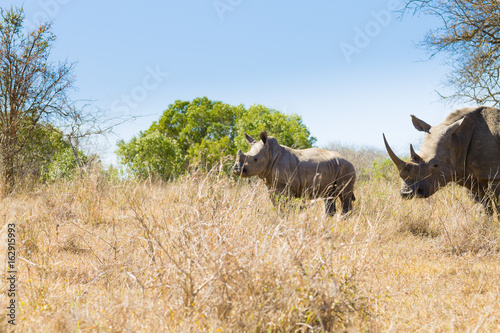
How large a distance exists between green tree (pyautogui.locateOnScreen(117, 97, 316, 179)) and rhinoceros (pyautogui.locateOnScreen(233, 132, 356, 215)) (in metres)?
3.37

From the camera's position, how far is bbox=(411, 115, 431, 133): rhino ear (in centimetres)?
586

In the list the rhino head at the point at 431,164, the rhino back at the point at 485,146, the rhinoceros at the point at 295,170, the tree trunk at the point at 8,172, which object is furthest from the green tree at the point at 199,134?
the rhino back at the point at 485,146

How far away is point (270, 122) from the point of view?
1202 centimetres

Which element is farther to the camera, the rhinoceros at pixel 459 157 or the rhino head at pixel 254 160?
the rhino head at pixel 254 160

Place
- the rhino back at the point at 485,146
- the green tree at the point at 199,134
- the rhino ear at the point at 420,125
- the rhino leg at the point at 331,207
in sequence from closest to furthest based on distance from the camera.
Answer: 1. the rhino back at the point at 485,146
2. the rhino ear at the point at 420,125
3. the rhino leg at the point at 331,207
4. the green tree at the point at 199,134

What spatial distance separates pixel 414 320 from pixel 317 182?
349cm

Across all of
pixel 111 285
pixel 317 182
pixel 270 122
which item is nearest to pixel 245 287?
pixel 111 285

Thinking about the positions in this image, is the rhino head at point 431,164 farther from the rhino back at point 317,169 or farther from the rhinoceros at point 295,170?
the rhino back at point 317,169

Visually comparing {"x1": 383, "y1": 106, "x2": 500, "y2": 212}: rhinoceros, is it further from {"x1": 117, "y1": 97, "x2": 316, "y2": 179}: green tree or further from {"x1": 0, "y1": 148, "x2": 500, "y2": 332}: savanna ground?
{"x1": 117, "y1": 97, "x2": 316, "y2": 179}: green tree

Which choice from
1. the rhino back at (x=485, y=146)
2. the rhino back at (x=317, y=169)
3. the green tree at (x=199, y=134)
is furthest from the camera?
the green tree at (x=199, y=134)

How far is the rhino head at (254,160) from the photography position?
5.94 m

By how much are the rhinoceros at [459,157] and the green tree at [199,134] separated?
5233mm

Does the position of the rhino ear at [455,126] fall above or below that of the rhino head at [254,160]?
above

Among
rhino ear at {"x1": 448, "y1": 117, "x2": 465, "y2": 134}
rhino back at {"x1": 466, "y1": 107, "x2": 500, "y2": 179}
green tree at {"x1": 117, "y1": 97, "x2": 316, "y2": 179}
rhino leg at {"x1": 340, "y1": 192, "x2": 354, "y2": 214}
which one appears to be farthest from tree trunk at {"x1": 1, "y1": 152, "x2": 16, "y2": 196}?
rhino back at {"x1": 466, "y1": 107, "x2": 500, "y2": 179}
